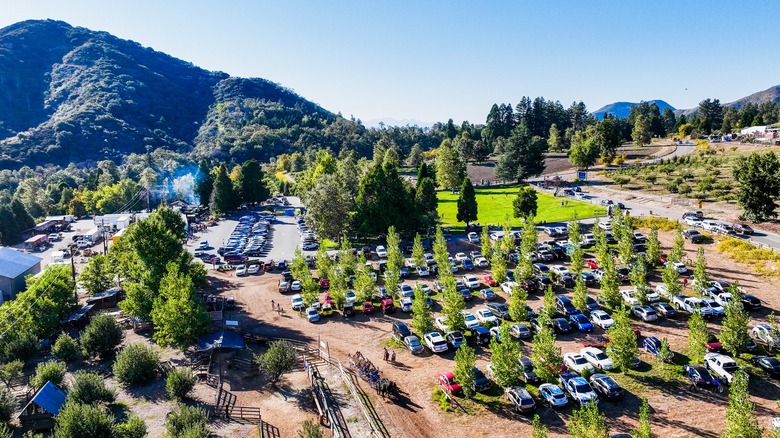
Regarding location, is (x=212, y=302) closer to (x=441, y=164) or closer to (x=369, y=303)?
(x=369, y=303)

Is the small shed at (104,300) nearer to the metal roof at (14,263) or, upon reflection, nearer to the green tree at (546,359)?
the metal roof at (14,263)

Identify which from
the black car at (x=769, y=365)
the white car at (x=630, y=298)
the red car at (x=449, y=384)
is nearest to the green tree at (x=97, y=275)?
the red car at (x=449, y=384)

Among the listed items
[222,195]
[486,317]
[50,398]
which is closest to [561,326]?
[486,317]

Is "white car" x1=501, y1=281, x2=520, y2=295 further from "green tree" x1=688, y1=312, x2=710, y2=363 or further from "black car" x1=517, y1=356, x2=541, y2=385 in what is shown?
"green tree" x1=688, y1=312, x2=710, y2=363

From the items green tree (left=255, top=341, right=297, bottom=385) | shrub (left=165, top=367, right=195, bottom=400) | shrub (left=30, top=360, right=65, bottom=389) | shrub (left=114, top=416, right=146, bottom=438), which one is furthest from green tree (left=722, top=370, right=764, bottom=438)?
shrub (left=30, top=360, right=65, bottom=389)

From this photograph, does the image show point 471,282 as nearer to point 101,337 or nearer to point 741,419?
point 741,419

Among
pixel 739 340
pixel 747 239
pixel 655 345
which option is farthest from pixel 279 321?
pixel 747 239
